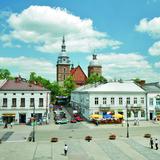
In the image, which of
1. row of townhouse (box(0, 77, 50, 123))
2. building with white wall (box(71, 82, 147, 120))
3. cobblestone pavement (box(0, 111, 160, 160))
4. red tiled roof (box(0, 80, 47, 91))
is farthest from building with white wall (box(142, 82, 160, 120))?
red tiled roof (box(0, 80, 47, 91))

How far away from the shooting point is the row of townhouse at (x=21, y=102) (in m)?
54.8

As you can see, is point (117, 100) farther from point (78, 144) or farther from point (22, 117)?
point (78, 144)

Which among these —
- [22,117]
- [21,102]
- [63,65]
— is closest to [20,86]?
[21,102]

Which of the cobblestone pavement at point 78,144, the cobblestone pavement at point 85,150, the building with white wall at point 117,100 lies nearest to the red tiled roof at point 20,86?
the cobblestone pavement at point 78,144

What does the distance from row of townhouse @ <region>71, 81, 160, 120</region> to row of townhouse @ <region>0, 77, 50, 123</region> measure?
10.5 metres

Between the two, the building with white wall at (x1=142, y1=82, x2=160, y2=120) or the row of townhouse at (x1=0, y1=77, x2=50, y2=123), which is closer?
the row of townhouse at (x1=0, y1=77, x2=50, y2=123)

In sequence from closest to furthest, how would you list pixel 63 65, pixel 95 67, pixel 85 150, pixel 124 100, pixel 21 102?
pixel 85 150 < pixel 21 102 < pixel 124 100 < pixel 63 65 < pixel 95 67

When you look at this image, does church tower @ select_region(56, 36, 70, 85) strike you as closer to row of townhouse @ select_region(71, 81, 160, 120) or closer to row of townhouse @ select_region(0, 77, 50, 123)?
row of townhouse @ select_region(71, 81, 160, 120)

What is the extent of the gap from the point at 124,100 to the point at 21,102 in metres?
22.3

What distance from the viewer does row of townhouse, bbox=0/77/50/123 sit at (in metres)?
54.8

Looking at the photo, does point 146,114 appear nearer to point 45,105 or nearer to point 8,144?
point 45,105

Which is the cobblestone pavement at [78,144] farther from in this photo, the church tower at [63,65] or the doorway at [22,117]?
the church tower at [63,65]

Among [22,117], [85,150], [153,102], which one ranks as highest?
[153,102]

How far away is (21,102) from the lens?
55438 mm
